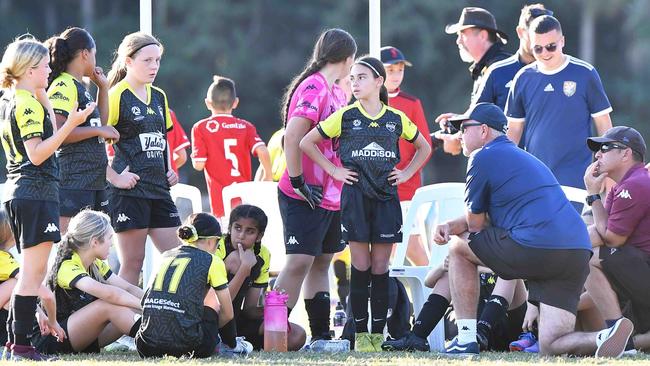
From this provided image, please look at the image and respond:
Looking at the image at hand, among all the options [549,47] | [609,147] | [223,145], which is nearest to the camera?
[609,147]

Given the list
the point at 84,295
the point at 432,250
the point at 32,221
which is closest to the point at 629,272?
the point at 432,250

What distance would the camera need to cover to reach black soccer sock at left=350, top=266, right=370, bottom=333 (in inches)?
292

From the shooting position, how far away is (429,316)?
709cm

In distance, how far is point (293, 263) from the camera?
24.6 ft

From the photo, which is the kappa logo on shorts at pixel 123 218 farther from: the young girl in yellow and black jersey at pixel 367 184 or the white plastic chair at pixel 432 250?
the white plastic chair at pixel 432 250

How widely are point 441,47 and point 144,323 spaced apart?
27251 millimetres

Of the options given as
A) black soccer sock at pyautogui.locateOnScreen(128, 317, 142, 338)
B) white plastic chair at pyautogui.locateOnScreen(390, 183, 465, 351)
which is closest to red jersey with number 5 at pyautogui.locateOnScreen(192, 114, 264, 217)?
white plastic chair at pyautogui.locateOnScreen(390, 183, 465, 351)

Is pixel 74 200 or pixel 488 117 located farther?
pixel 74 200

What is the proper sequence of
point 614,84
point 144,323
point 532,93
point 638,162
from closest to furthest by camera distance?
1. point 144,323
2. point 638,162
3. point 532,93
4. point 614,84

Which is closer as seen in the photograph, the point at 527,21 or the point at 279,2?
the point at 527,21

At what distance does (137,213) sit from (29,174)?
105 centimetres

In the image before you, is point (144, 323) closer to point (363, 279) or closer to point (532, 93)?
point (363, 279)

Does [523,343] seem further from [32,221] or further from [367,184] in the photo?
[32,221]

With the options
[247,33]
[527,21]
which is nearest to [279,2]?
[247,33]
